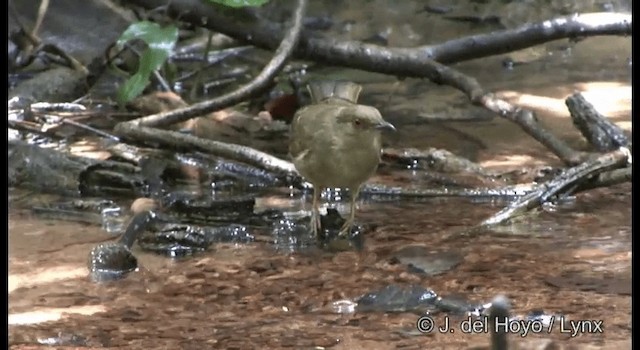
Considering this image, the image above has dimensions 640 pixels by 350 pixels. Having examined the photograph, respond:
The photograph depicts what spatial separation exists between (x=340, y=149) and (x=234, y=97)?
1186mm

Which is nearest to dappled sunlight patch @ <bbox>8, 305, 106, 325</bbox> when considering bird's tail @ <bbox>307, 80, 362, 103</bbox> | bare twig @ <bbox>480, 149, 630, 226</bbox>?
bare twig @ <bbox>480, 149, 630, 226</bbox>

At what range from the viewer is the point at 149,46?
5684 millimetres

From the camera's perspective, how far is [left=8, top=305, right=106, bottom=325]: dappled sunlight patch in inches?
132

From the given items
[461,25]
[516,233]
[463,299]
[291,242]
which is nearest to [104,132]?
[291,242]

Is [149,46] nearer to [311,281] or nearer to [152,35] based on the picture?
[152,35]

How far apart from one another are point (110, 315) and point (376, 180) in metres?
2.20

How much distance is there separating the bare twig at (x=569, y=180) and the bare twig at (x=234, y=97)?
1729 millimetres

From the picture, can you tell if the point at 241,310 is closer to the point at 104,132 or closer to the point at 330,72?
the point at 104,132

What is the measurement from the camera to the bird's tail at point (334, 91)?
5.28m

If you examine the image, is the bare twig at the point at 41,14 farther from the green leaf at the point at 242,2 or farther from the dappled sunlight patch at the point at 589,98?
the dappled sunlight patch at the point at 589,98

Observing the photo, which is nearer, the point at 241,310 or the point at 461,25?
the point at 241,310

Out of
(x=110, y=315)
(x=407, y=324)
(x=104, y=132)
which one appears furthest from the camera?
(x=104, y=132)

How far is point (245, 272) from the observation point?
390 cm

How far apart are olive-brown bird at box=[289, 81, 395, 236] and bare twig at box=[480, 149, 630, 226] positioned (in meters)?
0.60
